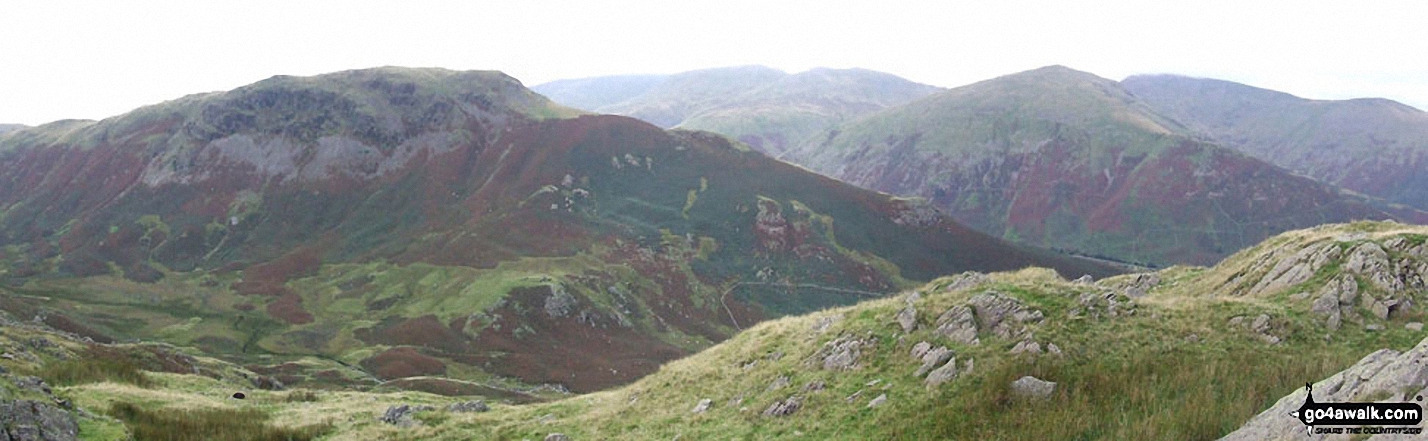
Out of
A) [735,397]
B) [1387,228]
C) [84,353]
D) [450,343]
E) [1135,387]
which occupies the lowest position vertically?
[450,343]

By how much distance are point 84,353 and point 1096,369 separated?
277 feet

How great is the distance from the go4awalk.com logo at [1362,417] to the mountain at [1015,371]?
706mm

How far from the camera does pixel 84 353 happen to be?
219 feet

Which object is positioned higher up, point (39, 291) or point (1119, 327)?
point (1119, 327)

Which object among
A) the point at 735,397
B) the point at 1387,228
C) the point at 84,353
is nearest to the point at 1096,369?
the point at 735,397

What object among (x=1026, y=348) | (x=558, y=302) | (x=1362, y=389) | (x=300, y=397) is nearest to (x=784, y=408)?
(x=1026, y=348)

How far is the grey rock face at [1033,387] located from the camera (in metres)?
28.0

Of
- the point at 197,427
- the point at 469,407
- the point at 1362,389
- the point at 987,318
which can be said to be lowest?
the point at 469,407

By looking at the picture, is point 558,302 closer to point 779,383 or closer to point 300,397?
point 300,397

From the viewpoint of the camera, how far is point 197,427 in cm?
4125

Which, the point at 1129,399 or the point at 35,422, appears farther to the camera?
the point at 35,422

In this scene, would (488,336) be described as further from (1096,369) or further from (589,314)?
(1096,369)

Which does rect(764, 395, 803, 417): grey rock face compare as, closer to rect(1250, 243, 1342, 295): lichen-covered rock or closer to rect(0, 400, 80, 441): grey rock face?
rect(1250, 243, 1342, 295): lichen-covered rock

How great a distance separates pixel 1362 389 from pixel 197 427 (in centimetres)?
5336
